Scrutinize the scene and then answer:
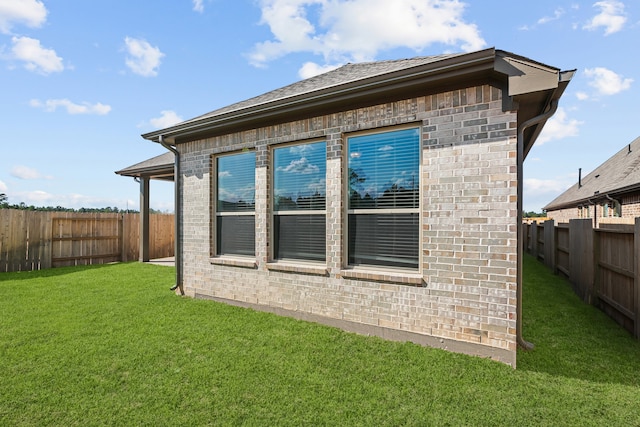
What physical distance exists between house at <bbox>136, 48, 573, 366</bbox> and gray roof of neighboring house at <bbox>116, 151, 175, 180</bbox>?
5301mm

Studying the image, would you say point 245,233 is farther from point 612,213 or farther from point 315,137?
point 612,213

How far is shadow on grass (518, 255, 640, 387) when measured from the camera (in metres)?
3.30

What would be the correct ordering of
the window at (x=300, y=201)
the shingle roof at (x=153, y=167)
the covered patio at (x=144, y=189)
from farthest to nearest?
the covered patio at (x=144, y=189) < the shingle roof at (x=153, y=167) < the window at (x=300, y=201)

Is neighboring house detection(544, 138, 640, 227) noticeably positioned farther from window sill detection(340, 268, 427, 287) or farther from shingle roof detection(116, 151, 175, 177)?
shingle roof detection(116, 151, 175, 177)

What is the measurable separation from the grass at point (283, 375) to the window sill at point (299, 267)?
759mm

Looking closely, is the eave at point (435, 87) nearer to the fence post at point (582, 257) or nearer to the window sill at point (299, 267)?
the window sill at point (299, 267)

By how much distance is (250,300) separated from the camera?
5426mm

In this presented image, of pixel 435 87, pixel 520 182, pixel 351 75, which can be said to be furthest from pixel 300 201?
pixel 520 182

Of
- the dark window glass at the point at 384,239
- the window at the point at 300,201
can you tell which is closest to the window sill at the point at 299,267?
the window at the point at 300,201

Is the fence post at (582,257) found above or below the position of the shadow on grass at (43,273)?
above

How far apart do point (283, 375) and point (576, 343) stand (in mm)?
3841

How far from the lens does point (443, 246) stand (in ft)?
12.1

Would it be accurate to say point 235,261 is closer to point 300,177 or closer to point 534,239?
point 300,177

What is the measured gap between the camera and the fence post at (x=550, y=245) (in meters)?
9.31
